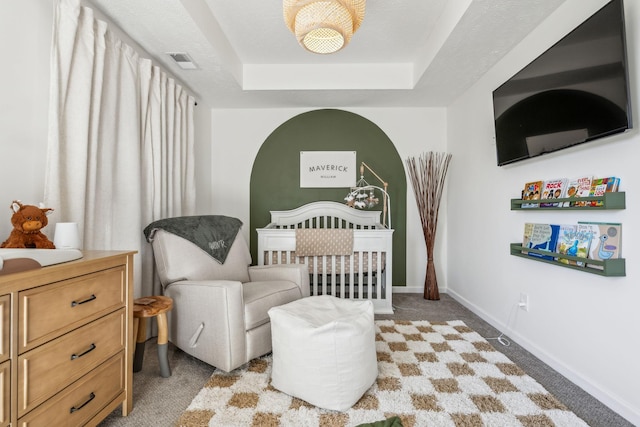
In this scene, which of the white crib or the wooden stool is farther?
the white crib

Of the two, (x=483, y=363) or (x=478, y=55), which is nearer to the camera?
(x=483, y=363)

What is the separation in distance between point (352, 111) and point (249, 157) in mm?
1357

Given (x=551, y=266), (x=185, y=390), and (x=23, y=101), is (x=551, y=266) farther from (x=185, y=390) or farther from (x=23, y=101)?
(x=23, y=101)

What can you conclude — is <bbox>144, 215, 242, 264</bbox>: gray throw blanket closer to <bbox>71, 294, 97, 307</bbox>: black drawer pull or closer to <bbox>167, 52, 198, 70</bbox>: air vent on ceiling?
<bbox>71, 294, 97, 307</bbox>: black drawer pull

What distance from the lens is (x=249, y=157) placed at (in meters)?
3.81

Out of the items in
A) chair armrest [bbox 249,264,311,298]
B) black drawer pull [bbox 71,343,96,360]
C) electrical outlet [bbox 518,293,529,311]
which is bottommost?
electrical outlet [bbox 518,293,529,311]

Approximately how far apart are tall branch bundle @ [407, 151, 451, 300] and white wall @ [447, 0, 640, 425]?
0.21 meters

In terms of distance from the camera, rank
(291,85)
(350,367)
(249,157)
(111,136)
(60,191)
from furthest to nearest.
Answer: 1. (249,157)
2. (291,85)
3. (111,136)
4. (60,191)
5. (350,367)

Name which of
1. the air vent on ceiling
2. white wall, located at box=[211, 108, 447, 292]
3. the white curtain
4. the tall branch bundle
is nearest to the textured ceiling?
the air vent on ceiling

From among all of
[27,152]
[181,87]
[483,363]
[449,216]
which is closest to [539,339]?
[483,363]

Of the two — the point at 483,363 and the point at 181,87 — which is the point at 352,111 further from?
the point at 483,363

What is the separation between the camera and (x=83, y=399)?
1.18 metres

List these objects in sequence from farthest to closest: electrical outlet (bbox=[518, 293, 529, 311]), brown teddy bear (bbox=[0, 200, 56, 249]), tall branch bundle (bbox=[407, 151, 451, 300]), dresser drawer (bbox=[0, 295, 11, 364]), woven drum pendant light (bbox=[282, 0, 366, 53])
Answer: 1. tall branch bundle (bbox=[407, 151, 451, 300])
2. electrical outlet (bbox=[518, 293, 529, 311])
3. woven drum pendant light (bbox=[282, 0, 366, 53])
4. brown teddy bear (bbox=[0, 200, 56, 249])
5. dresser drawer (bbox=[0, 295, 11, 364])

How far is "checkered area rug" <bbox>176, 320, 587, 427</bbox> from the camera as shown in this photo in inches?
54.7
